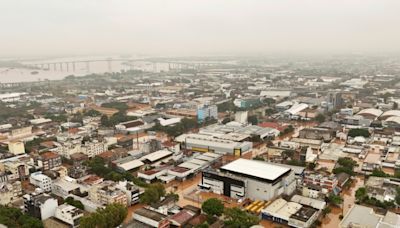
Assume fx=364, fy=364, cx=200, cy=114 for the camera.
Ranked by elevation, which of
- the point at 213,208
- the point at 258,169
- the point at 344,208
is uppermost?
the point at 258,169

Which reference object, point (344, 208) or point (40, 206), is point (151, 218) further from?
point (344, 208)

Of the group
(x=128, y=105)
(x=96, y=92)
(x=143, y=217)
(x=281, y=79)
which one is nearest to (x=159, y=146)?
(x=143, y=217)

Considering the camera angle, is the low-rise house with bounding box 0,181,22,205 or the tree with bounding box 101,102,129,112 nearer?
the low-rise house with bounding box 0,181,22,205

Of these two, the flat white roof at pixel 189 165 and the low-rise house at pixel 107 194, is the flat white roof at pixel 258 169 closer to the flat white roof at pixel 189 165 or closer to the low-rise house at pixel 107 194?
the flat white roof at pixel 189 165

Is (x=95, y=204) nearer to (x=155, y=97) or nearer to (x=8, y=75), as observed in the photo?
(x=155, y=97)

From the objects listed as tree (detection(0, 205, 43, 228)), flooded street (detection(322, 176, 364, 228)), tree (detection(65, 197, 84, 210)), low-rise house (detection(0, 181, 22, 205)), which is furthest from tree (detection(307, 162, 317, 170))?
low-rise house (detection(0, 181, 22, 205))

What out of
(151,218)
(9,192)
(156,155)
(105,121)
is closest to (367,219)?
(151,218)

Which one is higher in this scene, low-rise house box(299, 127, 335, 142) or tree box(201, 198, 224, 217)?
low-rise house box(299, 127, 335, 142)

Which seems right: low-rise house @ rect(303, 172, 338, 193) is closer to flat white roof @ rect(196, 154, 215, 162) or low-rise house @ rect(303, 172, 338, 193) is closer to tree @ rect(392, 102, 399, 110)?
Result: flat white roof @ rect(196, 154, 215, 162)
